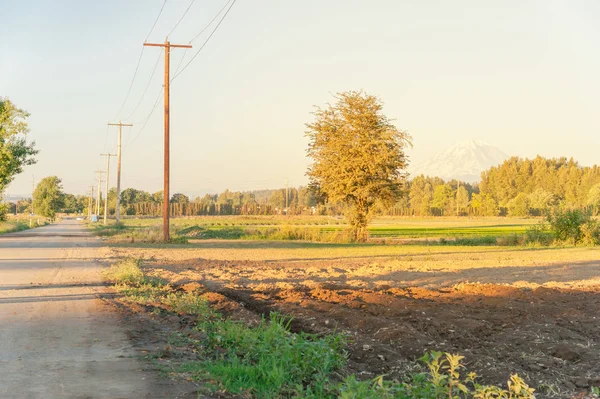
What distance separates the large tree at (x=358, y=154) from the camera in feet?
141

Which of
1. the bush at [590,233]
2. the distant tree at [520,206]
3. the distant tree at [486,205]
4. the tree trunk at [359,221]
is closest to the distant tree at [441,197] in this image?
the distant tree at [486,205]

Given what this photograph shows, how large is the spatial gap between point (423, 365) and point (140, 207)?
617 feet

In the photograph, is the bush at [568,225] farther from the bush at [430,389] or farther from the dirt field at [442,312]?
the bush at [430,389]

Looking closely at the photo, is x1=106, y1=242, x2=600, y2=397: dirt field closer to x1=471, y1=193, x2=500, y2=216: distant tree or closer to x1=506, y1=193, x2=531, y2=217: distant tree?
x1=506, y1=193, x2=531, y2=217: distant tree

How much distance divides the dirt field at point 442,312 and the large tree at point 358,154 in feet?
70.7

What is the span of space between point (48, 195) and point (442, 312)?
4693 inches

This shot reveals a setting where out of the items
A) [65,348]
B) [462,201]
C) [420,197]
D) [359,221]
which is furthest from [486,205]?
[65,348]

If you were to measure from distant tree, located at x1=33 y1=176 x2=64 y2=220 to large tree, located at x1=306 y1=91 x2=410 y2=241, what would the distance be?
87486 millimetres

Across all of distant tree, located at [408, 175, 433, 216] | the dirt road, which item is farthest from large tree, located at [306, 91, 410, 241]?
distant tree, located at [408, 175, 433, 216]

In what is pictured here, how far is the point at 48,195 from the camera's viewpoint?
119 m

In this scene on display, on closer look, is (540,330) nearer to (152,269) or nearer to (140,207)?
(152,269)

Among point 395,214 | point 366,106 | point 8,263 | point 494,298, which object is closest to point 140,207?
point 395,214

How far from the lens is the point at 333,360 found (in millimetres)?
7156

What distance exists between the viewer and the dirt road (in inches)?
257
